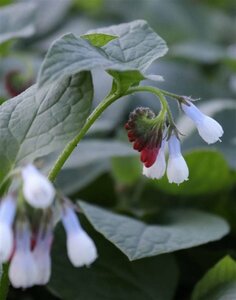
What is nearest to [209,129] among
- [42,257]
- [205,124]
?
[205,124]

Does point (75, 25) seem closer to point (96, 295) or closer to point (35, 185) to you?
point (96, 295)

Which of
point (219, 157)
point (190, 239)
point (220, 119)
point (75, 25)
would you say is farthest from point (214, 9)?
point (190, 239)

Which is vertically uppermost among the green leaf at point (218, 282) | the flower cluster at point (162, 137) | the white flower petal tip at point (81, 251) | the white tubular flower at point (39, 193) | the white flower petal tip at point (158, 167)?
the white tubular flower at point (39, 193)

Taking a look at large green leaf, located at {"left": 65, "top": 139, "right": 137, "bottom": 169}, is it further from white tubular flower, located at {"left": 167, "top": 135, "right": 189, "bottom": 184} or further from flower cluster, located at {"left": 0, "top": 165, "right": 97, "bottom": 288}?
flower cluster, located at {"left": 0, "top": 165, "right": 97, "bottom": 288}

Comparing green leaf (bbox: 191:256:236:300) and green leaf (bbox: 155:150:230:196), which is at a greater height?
green leaf (bbox: 191:256:236:300)

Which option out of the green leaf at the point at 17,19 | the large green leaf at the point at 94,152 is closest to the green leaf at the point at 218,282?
the large green leaf at the point at 94,152

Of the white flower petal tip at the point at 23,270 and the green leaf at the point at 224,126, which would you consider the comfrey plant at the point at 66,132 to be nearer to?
the white flower petal tip at the point at 23,270

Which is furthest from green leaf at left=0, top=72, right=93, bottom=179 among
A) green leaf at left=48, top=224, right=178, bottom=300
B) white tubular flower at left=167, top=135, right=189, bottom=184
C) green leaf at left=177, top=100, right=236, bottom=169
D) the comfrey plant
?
green leaf at left=177, top=100, right=236, bottom=169

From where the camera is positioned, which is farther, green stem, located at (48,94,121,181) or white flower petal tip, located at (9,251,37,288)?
green stem, located at (48,94,121,181)
